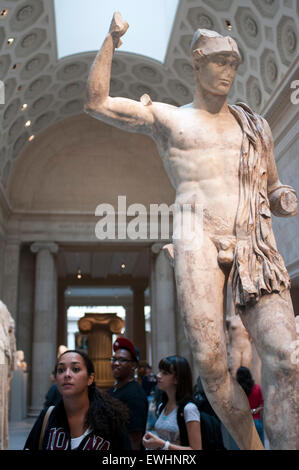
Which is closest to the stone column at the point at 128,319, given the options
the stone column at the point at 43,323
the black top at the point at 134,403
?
the stone column at the point at 43,323

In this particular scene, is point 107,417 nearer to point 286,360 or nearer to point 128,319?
point 286,360

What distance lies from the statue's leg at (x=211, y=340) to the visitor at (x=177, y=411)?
519mm

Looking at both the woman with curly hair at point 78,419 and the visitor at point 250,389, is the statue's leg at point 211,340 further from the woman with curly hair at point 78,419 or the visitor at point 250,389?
the visitor at point 250,389

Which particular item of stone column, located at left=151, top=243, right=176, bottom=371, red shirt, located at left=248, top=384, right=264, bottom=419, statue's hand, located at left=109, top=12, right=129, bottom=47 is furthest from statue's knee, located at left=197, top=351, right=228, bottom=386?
stone column, located at left=151, top=243, right=176, bottom=371

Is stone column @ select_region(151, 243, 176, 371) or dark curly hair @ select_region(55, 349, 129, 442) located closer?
dark curly hair @ select_region(55, 349, 129, 442)

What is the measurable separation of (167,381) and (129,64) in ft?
52.9

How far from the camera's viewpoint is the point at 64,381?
2699 mm

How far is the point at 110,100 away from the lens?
3338mm

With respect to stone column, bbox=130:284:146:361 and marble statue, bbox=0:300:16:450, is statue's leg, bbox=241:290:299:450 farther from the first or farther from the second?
stone column, bbox=130:284:146:361

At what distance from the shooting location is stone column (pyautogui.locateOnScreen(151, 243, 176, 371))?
1978 centimetres

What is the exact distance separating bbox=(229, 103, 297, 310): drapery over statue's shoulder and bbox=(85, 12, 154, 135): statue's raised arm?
2.21 ft
